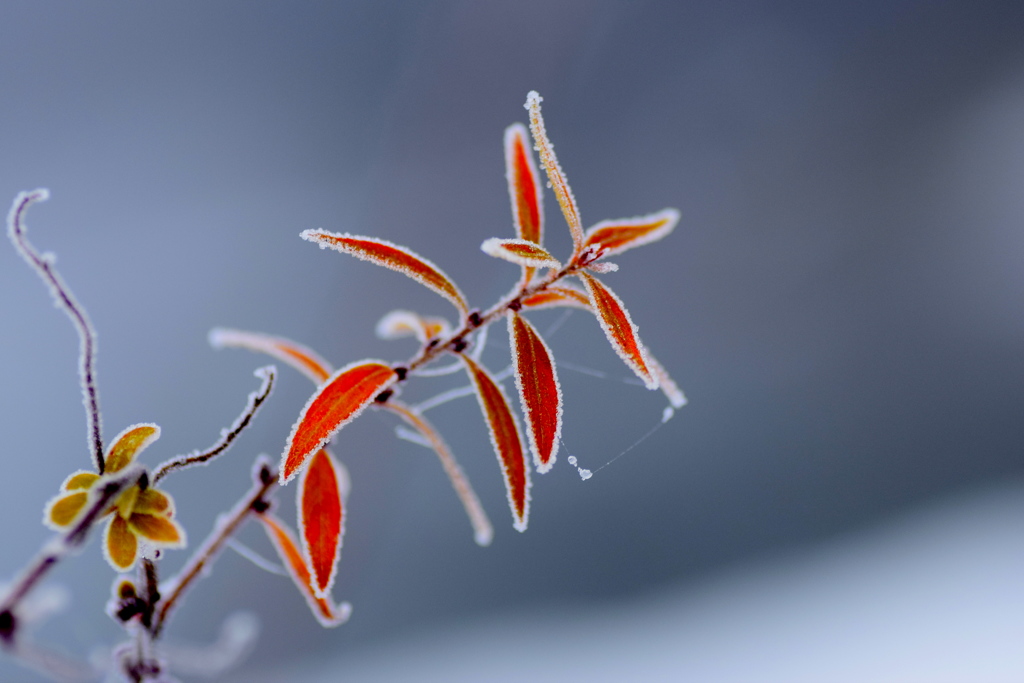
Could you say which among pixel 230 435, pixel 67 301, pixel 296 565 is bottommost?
pixel 296 565

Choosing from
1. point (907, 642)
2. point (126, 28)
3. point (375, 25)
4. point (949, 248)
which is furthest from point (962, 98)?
point (126, 28)

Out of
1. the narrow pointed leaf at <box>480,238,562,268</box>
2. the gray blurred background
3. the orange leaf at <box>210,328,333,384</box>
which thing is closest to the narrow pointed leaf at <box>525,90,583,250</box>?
the narrow pointed leaf at <box>480,238,562,268</box>

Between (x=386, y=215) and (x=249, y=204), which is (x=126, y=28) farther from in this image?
(x=386, y=215)

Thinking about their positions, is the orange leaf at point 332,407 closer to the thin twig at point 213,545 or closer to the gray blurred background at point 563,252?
the thin twig at point 213,545

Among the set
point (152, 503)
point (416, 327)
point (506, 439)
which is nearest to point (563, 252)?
point (416, 327)

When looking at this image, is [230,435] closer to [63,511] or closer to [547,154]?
[63,511]
